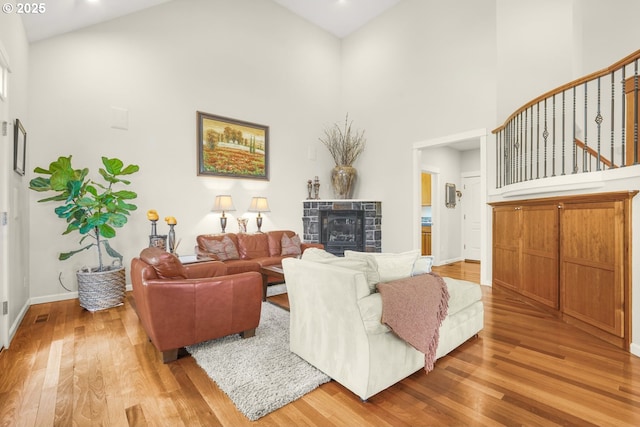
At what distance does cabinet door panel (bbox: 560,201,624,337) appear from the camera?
254cm

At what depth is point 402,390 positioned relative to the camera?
6.32 ft

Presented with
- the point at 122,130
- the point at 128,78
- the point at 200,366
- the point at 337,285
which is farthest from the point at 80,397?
the point at 128,78

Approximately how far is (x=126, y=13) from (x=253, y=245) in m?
3.71

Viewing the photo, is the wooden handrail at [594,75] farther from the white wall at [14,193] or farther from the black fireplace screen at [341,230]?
the white wall at [14,193]

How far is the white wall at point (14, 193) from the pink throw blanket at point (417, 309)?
2.99 metres

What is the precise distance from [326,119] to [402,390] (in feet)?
18.7

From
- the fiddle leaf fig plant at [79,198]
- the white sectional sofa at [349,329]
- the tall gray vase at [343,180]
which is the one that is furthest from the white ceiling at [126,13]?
the white sectional sofa at [349,329]

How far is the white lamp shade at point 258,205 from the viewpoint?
5.28 m

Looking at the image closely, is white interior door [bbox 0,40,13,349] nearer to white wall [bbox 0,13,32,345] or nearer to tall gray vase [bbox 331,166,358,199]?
white wall [bbox 0,13,32,345]

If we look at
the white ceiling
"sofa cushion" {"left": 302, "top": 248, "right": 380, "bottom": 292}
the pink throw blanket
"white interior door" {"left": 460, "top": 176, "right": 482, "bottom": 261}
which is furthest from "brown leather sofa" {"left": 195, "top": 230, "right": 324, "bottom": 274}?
"white interior door" {"left": 460, "top": 176, "right": 482, "bottom": 261}

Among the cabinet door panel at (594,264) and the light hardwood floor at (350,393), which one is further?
the cabinet door panel at (594,264)

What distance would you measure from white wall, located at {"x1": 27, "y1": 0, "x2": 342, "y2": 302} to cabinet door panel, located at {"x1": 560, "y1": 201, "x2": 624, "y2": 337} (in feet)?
13.8

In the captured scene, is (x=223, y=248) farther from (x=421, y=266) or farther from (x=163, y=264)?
(x=421, y=266)

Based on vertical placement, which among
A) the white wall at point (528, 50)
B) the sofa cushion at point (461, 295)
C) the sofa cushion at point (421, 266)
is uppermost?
the white wall at point (528, 50)
